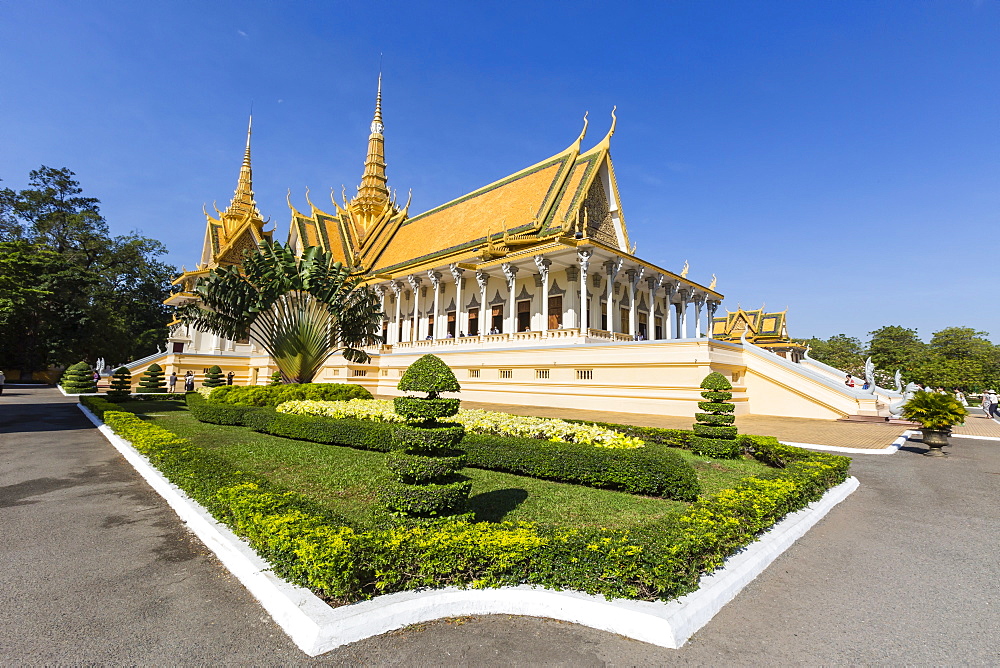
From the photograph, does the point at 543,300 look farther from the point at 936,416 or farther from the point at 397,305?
the point at 936,416

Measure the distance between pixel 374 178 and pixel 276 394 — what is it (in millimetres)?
29864

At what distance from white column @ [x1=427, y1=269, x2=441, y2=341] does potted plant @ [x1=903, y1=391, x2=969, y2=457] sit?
21.2m

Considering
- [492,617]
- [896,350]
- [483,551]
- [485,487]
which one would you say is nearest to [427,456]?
[483,551]

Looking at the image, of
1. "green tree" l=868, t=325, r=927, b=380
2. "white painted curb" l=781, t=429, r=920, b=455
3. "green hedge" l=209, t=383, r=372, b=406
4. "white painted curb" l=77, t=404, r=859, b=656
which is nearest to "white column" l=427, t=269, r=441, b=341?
"green hedge" l=209, t=383, r=372, b=406

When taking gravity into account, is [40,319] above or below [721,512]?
above

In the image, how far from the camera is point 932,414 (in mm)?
Result: 11164

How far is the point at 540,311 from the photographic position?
25766 millimetres

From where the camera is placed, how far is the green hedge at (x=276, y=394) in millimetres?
15969

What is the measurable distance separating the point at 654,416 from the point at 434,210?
896 inches

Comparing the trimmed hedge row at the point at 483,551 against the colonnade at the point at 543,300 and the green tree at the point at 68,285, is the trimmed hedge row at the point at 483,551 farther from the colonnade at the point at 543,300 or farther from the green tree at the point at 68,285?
the green tree at the point at 68,285


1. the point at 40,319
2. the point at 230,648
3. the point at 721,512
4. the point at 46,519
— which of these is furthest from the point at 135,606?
the point at 40,319

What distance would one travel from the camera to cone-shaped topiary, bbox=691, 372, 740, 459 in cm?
911

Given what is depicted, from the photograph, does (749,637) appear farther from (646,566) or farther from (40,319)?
(40,319)

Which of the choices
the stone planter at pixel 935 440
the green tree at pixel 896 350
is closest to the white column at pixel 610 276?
the stone planter at pixel 935 440
